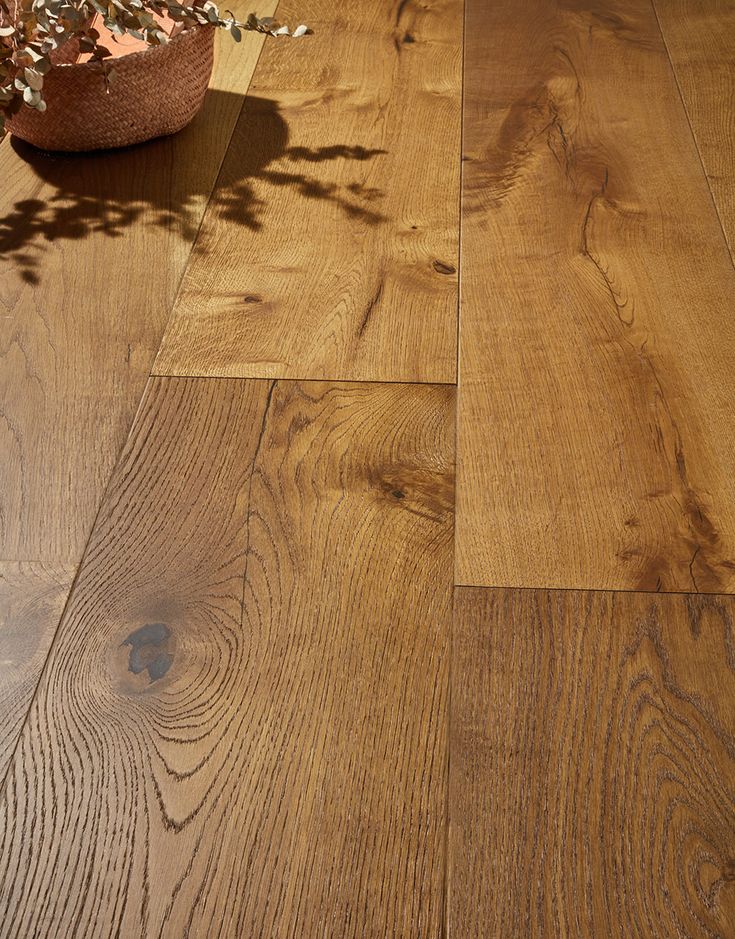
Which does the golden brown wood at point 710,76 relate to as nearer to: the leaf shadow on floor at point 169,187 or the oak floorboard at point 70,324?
the leaf shadow on floor at point 169,187

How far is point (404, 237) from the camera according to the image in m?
1.32

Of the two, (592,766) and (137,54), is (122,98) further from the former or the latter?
(592,766)

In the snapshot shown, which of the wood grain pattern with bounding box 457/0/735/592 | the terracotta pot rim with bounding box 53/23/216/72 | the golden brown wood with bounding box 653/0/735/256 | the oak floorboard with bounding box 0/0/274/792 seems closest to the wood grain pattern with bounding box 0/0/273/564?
the oak floorboard with bounding box 0/0/274/792

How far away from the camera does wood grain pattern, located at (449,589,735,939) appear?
2.28 ft

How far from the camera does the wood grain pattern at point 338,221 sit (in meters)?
1.14

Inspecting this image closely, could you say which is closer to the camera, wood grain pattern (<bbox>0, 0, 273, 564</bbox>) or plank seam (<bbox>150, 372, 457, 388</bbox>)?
wood grain pattern (<bbox>0, 0, 273, 564</bbox>)

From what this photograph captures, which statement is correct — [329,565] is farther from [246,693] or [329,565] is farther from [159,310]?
[159,310]

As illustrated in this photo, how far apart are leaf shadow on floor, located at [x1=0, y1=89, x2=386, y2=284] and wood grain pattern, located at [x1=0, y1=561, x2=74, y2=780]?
468 millimetres

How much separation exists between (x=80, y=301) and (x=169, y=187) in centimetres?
29

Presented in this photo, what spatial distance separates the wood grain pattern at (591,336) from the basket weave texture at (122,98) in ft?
1.30

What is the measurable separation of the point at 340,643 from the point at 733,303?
629 mm

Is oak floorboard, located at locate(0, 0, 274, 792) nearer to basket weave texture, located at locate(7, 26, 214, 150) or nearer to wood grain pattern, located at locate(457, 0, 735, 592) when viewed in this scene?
basket weave texture, located at locate(7, 26, 214, 150)

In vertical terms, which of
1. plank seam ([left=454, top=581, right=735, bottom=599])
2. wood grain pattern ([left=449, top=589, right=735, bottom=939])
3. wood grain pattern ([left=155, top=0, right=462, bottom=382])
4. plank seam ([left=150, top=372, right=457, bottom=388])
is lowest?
wood grain pattern ([left=449, top=589, right=735, bottom=939])

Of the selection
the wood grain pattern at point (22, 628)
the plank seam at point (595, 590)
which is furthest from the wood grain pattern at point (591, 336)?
the wood grain pattern at point (22, 628)
